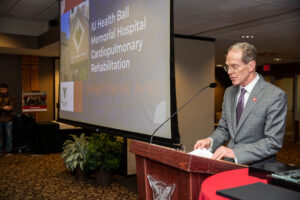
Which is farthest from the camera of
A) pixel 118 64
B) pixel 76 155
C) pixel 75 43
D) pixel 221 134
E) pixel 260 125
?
pixel 76 155

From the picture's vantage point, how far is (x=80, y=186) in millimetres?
4938

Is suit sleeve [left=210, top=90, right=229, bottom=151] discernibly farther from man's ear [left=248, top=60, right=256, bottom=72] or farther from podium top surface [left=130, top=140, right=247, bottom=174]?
podium top surface [left=130, top=140, right=247, bottom=174]

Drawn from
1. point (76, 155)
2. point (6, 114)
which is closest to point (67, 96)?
point (76, 155)

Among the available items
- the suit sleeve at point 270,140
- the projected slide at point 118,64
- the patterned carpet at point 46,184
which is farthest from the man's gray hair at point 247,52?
the patterned carpet at point 46,184

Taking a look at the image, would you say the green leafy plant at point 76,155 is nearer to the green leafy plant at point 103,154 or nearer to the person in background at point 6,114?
the green leafy plant at point 103,154

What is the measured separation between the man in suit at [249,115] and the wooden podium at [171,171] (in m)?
0.25

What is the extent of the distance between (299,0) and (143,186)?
377cm

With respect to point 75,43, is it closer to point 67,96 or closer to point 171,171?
point 67,96

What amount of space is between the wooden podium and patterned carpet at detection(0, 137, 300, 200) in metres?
2.66

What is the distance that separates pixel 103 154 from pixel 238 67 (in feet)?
Answer: 11.2

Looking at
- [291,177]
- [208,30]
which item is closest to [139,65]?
[291,177]

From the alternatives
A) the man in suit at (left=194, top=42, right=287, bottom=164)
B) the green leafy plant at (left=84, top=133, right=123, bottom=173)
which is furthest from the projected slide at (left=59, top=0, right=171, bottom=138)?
the green leafy plant at (left=84, top=133, right=123, bottom=173)

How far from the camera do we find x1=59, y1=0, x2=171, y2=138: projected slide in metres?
2.41

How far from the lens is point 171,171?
161 centimetres
